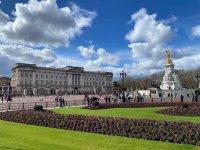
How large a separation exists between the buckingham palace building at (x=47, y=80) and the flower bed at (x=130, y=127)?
132 metres

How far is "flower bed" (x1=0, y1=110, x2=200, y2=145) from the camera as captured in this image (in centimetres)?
1261

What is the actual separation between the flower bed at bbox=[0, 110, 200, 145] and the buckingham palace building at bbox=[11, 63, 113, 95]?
131605mm

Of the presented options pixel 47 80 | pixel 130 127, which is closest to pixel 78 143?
pixel 130 127

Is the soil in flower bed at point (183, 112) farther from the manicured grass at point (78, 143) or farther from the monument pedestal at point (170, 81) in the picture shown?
the monument pedestal at point (170, 81)

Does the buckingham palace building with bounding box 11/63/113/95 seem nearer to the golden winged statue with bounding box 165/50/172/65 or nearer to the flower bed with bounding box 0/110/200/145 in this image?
the golden winged statue with bounding box 165/50/172/65

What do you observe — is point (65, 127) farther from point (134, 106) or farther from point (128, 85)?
point (128, 85)

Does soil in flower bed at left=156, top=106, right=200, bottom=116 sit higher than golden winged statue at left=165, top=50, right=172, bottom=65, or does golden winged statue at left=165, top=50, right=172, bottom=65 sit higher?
golden winged statue at left=165, top=50, right=172, bottom=65

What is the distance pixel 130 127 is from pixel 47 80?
168881 mm

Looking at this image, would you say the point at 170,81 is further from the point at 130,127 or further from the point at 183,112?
the point at 130,127

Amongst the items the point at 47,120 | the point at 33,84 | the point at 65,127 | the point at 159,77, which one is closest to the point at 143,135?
the point at 65,127

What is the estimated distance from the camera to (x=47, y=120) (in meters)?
18.7

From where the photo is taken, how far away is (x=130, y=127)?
14.4 m

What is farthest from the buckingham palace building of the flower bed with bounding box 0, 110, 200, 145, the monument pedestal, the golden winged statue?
the flower bed with bounding box 0, 110, 200, 145

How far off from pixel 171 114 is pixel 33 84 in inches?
6016
